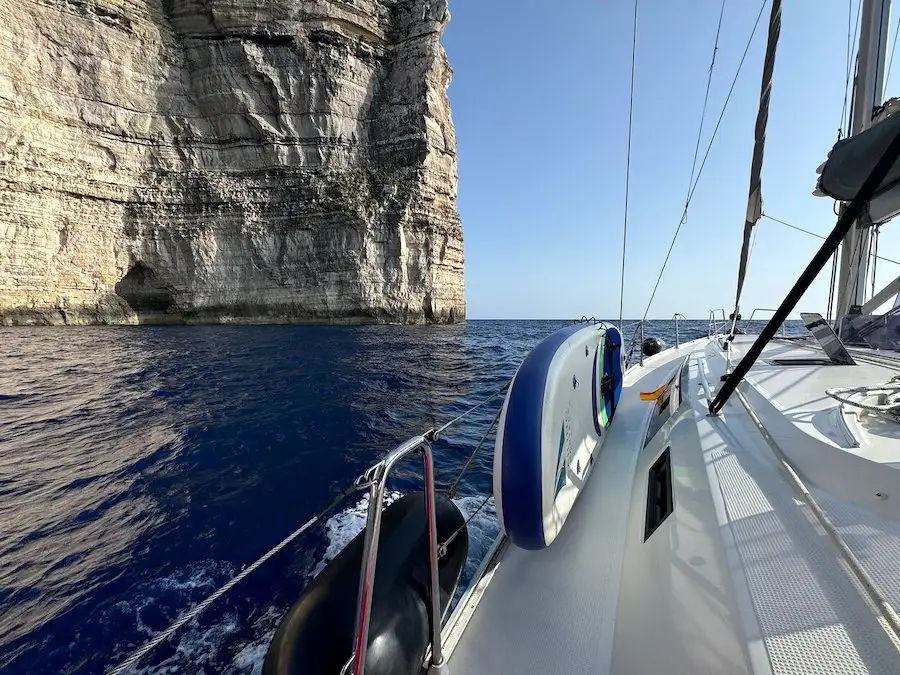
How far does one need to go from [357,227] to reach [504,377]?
73.2ft

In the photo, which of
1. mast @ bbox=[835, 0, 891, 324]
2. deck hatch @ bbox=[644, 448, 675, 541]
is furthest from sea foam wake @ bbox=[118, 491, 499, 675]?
mast @ bbox=[835, 0, 891, 324]

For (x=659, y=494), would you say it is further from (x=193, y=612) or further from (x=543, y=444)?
(x=193, y=612)

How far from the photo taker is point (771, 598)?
2.83 ft

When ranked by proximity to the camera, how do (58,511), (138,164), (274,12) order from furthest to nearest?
(274,12) < (138,164) < (58,511)

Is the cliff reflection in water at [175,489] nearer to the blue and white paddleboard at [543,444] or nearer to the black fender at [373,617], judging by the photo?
the black fender at [373,617]

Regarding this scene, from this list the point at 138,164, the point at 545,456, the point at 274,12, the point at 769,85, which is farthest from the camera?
the point at 274,12

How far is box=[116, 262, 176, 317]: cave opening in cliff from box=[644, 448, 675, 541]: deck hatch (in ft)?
108

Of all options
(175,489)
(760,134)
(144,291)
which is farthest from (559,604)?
(144,291)

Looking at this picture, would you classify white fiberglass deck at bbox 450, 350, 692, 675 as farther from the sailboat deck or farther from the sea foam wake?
the sailboat deck

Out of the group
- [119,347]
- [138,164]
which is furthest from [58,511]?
[138,164]

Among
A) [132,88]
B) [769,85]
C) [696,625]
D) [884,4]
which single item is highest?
[132,88]

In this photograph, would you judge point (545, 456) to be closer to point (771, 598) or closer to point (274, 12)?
point (771, 598)

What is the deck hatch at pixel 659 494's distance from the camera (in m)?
1.57

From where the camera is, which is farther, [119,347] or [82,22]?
[82,22]
